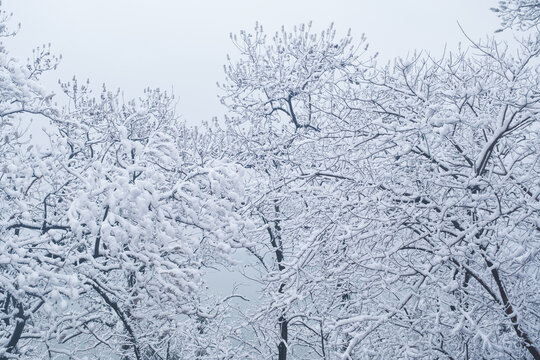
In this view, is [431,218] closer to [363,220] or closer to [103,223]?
[363,220]

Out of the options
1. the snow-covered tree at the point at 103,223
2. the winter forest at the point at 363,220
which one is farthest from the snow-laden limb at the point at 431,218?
the snow-covered tree at the point at 103,223

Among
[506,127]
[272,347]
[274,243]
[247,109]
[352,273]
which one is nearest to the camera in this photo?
[506,127]

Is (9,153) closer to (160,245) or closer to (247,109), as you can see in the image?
(160,245)

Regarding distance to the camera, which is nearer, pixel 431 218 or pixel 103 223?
pixel 103 223

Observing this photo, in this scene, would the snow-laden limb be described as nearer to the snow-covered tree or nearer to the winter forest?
the winter forest

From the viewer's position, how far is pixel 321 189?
4.50 m

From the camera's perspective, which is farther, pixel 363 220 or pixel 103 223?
pixel 363 220

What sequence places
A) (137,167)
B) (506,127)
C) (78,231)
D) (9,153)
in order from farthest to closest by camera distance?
(9,153), (137,167), (506,127), (78,231)

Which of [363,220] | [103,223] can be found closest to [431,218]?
[363,220]

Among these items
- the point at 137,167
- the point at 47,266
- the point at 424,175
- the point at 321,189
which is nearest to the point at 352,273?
the point at 321,189

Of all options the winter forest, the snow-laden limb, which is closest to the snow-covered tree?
the winter forest

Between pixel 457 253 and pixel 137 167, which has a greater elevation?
pixel 137 167

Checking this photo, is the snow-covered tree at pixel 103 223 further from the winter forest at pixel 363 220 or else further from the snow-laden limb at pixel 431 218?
the snow-laden limb at pixel 431 218

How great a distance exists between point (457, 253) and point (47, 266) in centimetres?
394
